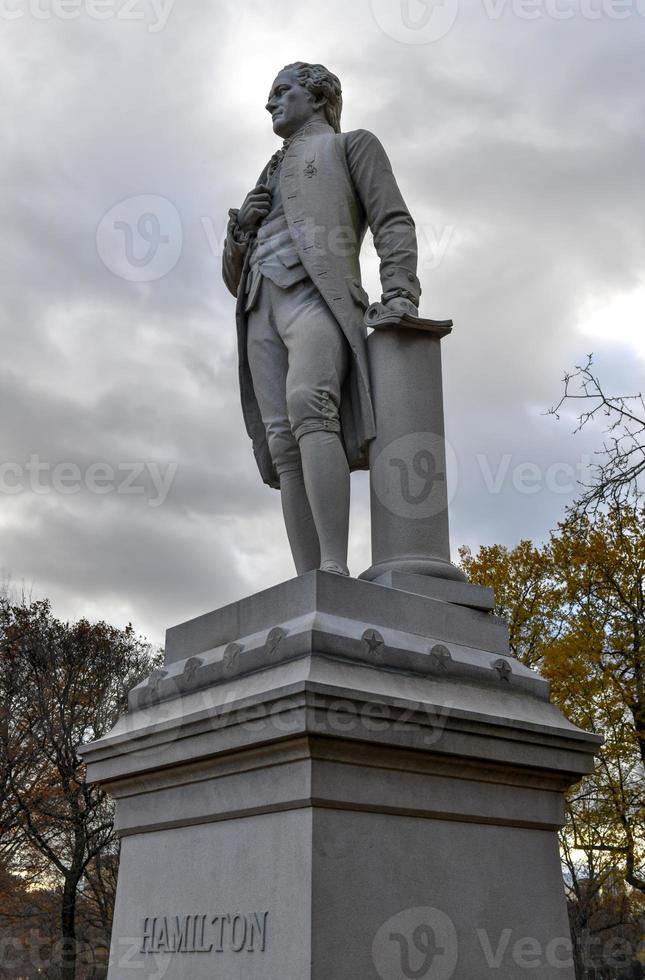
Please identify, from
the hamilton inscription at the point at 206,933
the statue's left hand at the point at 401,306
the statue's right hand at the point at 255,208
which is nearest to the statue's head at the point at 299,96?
the statue's right hand at the point at 255,208

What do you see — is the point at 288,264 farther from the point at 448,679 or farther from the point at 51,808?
the point at 51,808

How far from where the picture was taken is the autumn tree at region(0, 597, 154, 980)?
85.9 ft

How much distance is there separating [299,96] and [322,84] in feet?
0.58

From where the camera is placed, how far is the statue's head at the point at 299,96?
6.39 m

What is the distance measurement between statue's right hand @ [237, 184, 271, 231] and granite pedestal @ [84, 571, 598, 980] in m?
2.59

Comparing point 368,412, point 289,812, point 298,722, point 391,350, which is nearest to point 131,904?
point 289,812

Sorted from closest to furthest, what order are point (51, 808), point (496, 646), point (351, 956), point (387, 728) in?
point (351, 956) < point (387, 728) < point (496, 646) < point (51, 808)

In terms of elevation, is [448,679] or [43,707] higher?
[43,707]

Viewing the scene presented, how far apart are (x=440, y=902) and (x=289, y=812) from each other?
0.81 meters

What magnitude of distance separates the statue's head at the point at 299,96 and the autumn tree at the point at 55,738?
2188 centimetres

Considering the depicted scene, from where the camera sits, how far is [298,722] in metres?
3.91

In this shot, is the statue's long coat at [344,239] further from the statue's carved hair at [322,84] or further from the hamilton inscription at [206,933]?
the hamilton inscription at [206,933]

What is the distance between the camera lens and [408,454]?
5.41m

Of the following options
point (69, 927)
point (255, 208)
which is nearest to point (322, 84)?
point (255, 208)
